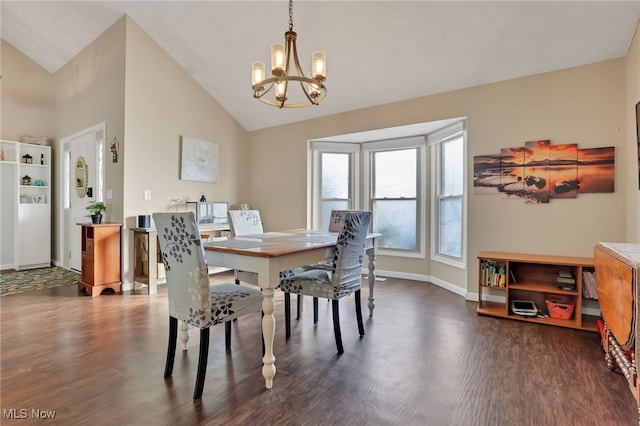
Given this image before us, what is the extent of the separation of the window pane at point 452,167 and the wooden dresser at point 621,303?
2037 millimetres

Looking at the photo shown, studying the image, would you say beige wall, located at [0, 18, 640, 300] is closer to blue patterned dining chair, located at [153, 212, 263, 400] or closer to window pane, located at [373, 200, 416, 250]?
window pane, located at [373, 200, 416, 250]

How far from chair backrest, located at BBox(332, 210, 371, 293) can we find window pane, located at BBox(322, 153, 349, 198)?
274 cm

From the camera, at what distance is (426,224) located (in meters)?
4.66

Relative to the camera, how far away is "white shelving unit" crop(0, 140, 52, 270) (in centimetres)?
522

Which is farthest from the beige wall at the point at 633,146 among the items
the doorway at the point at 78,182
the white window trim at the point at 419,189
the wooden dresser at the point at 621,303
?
the doorway at the point at 78,182

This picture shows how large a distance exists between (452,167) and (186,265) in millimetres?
3625

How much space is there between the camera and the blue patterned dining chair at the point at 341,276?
237 centimetres

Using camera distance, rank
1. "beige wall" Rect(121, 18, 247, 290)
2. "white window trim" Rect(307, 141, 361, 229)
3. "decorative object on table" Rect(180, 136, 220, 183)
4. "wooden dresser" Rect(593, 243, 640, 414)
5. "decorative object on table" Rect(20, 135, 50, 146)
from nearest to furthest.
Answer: "wooden dresser" Rect(593, 243, 640, 414) < "beige wall" Rect(121, 18, 247, 290) < "decorative object on table" Rect(180, 136, 220, 183) < "white window trim" Rect(307, 141, 361, 229) < "decorative object on table" Rect(20, 135, 50, 146)

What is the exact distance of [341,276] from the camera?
240 cm

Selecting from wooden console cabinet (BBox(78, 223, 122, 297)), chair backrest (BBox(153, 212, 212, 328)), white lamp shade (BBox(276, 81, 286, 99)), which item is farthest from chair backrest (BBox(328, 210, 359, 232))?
wooden console cabinet (BBox(78, 223, 122, 297))

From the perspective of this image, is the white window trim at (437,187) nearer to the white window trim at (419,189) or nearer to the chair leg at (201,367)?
the white window trim at (419,189)

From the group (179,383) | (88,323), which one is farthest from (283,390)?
(88,323)

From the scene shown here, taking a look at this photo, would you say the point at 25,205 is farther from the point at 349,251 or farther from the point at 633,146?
the point at 633,146

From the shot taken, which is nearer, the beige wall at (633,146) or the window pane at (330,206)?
the beige wall at (633,146)
